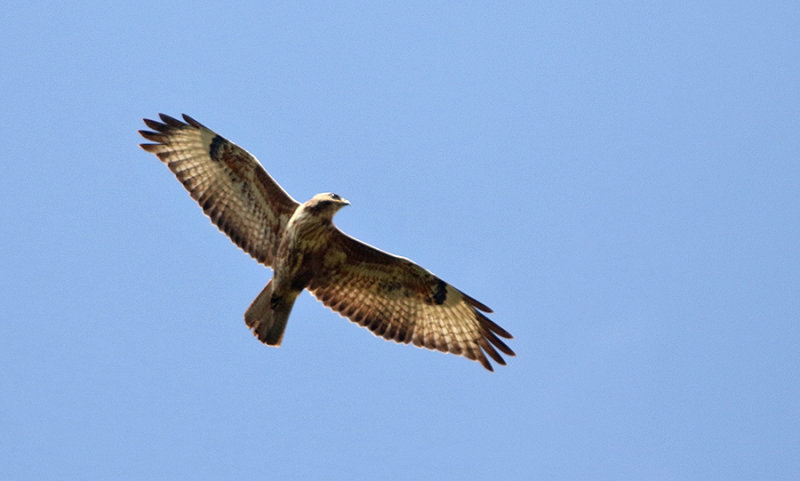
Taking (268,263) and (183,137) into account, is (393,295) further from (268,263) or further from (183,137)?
(183,137)

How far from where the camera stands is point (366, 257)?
32.8ft

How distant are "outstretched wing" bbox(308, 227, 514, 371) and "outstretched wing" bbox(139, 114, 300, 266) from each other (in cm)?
84

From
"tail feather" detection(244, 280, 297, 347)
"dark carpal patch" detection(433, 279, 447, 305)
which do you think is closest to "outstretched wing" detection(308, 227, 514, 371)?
"dark carpal patch" detection(433, 279, 447, 305)

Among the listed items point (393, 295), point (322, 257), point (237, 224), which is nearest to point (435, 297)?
point (393, 295)

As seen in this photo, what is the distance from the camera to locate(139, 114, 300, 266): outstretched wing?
33.1 feet

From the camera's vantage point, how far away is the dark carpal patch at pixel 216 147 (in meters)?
10.2

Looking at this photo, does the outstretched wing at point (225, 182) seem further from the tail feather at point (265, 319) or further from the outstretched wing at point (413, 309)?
the outstretched wing at point (413, 309)

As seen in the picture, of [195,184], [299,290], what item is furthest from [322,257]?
[195,184]

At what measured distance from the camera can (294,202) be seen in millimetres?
9922

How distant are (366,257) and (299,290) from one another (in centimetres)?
85

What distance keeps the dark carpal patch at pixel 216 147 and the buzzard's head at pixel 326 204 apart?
1469 millimetres

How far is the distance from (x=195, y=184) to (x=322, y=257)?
1824 millimetres

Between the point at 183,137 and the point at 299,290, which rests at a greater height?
the point at 183,137

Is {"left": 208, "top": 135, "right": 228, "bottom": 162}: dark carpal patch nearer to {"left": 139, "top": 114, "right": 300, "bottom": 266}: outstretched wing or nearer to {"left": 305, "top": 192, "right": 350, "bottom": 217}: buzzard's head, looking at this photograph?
{"left": 139, "top": 114, "right": 300, "bottom": 266}: outstretched wing
